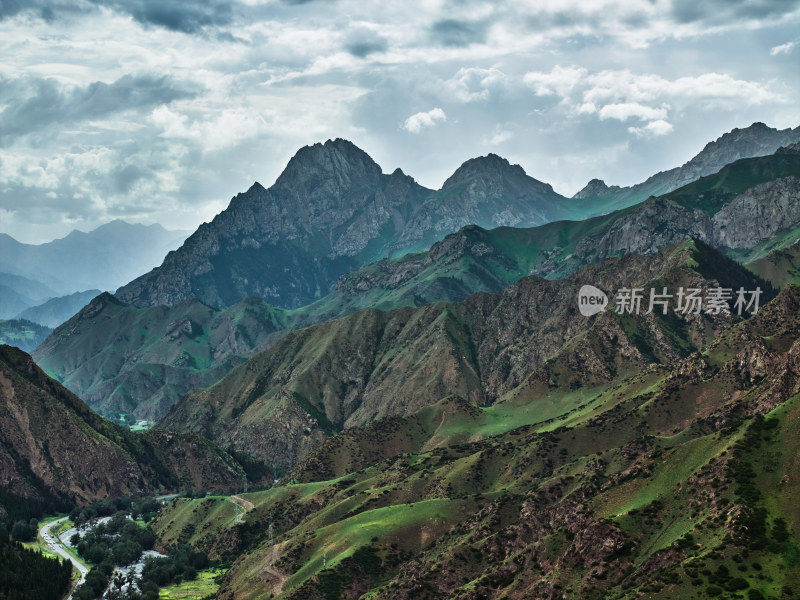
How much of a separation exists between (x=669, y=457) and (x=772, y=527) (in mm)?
35502

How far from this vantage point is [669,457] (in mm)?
165500

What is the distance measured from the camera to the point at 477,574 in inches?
7200

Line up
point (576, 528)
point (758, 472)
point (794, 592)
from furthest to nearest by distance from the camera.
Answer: point (576, 528) → point (758, 472) → point (794, 592)

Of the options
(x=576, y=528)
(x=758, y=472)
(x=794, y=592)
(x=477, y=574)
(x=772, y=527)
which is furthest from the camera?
(x=477, y=574)

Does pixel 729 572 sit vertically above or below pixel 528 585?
above

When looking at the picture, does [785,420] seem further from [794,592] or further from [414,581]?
[414,581]

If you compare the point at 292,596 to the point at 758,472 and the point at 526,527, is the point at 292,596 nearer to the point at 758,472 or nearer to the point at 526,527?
the point at 526,527

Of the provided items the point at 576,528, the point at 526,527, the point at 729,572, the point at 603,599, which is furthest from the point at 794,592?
the point at 526,527

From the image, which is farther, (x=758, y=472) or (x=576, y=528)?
(x=576, y=528)

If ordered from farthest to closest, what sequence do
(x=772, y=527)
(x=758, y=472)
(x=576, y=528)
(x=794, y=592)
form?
(x=576, y=528) → (x=758, y=472) → (x=772, y=527) → (x=794, y=592)

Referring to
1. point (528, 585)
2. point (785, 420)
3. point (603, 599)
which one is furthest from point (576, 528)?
point (785, 420)

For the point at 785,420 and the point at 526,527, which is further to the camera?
the point at 526,527

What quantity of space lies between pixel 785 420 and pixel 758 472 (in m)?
16.0

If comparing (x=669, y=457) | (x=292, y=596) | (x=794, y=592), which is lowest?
(x=292, y=596)
